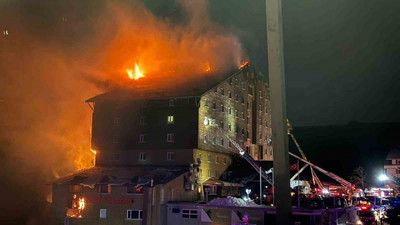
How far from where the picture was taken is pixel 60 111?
61.3 m

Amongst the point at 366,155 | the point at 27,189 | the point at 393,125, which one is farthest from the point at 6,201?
the point at 393,125

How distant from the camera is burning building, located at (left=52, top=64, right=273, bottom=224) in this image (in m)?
41.9

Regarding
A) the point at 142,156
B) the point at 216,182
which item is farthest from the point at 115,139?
the point at 216,182

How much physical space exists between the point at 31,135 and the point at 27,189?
28.0ft

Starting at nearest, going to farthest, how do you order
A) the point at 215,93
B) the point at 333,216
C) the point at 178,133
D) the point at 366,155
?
the point at 333,216
the point at 178,133
the point at 215,93
the point at 366,155

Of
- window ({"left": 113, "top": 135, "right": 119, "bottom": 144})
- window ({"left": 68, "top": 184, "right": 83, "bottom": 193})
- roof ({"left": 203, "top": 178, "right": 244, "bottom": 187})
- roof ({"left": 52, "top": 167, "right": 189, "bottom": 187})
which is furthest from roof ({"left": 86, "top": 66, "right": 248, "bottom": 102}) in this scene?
window ({"left": 68, "top": 184, "right": 83, "bottom": 193})

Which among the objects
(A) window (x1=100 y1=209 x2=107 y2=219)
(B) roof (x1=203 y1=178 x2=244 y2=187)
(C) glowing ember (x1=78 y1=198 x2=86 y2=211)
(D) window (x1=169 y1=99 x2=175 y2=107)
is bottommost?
(A) window (x1=100 y1=209 x2=107 y2=219)

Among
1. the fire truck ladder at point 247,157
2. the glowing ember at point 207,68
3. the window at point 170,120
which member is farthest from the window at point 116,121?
the glowing ember at point 207,68

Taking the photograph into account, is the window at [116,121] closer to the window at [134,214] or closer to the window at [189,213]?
the window at [134,214]

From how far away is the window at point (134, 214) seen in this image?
4078cm

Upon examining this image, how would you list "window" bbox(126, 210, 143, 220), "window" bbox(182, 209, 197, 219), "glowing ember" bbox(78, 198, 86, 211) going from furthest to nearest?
"glowing ember" bbox(78, 198, 86, 211) → "window" bbox(126, 210, 143, 220) → "window" bbox(182, 209, 197, 219)

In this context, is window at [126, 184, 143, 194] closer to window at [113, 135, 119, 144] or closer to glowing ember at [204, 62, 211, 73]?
window at [113, 135, 119, 144]

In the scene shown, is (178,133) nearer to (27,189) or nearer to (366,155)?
(27,189)

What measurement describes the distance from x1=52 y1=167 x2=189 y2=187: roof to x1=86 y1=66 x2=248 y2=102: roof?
31.3ft
